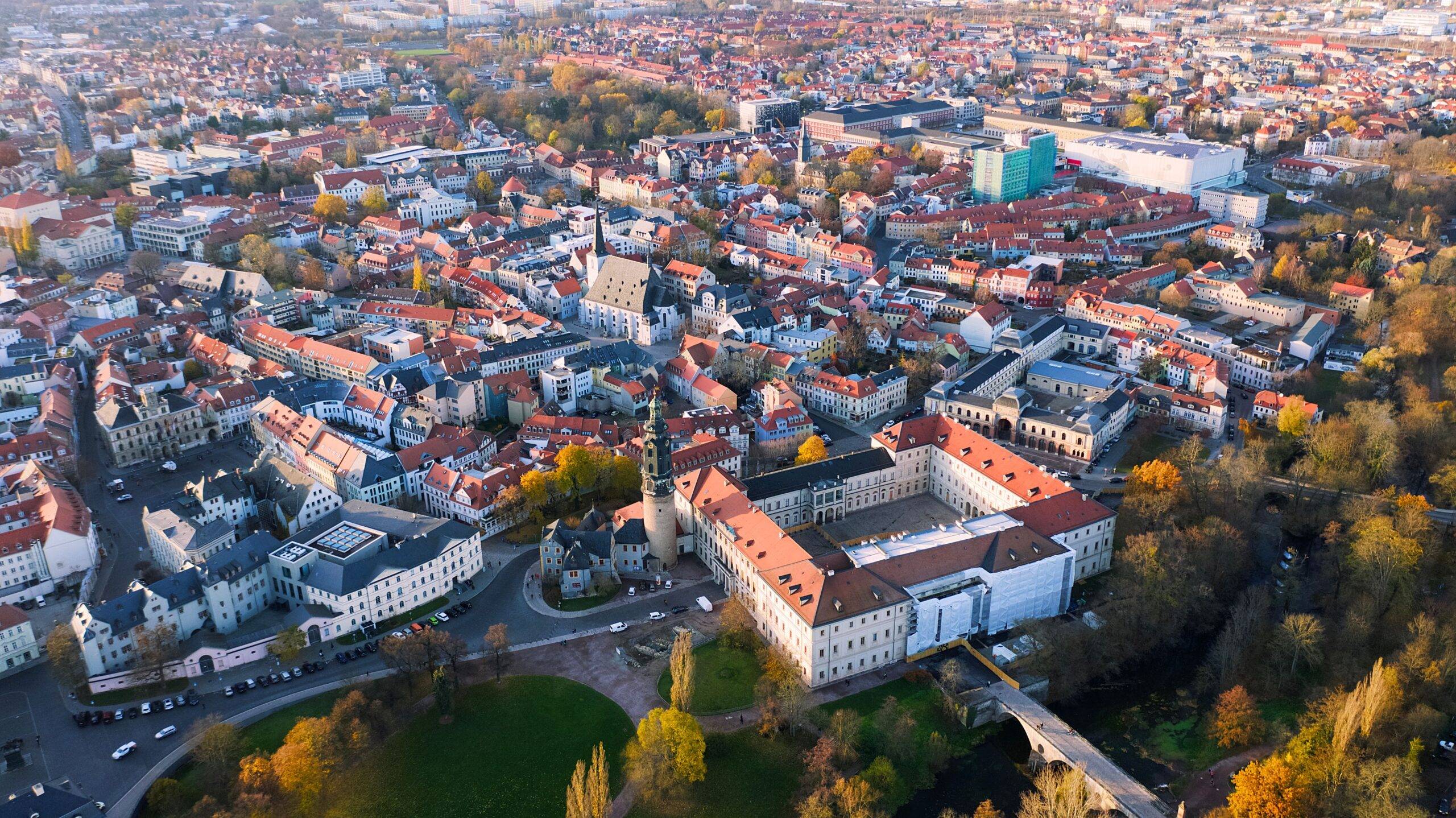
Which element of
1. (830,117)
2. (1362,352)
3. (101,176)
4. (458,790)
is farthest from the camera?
(830,117)

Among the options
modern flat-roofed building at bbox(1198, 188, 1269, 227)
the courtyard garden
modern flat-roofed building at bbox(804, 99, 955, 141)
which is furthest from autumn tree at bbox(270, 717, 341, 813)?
modern flat-roofed building at bbox(804, 99, 955, 141)

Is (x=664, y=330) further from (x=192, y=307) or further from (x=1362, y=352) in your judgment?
(x=1362, y=352)

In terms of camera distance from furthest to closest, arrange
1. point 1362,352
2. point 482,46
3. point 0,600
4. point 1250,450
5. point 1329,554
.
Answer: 1. point 482,46
2. point 1362,352
3. point 1250,450
4. point 1329,554
5. point 0,600

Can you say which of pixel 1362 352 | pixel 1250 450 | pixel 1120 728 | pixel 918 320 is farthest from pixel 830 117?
pixel 1120 728

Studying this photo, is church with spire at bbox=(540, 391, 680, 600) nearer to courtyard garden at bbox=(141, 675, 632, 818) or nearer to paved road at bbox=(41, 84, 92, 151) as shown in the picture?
courtyard garden at bbox=(141, 675, 632, 818)

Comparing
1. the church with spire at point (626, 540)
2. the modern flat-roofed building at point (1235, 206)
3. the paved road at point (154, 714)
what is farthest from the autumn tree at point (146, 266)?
the modern flat-roofed building at point (1235, 206)
